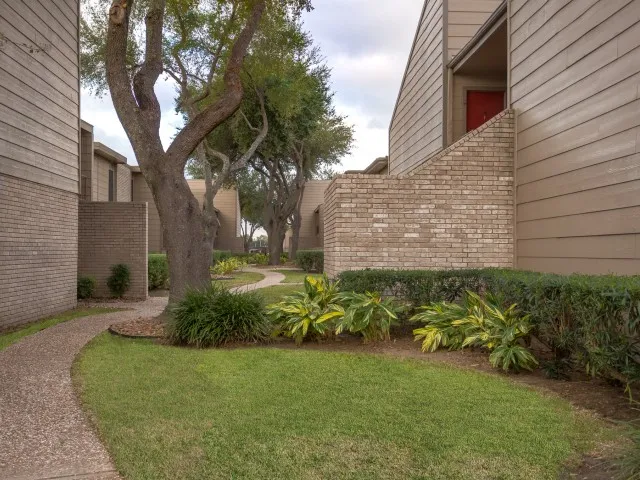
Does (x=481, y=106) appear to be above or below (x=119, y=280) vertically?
above

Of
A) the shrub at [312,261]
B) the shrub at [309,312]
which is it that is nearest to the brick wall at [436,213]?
A: the shrub at [309,312]

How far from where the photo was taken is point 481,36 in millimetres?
10680

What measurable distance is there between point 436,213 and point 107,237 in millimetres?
9883

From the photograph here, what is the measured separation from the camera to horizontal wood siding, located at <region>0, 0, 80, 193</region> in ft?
34.2

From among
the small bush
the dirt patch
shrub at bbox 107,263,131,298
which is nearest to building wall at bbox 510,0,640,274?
the dirt patch

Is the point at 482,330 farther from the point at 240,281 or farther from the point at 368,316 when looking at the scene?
the point at 240,281

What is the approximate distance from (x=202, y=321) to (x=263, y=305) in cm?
98

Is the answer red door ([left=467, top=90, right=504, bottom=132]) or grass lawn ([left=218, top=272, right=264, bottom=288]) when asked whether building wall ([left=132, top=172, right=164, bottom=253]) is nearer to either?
grass lawn ([left=218, top=272, right=264, bottom=288])

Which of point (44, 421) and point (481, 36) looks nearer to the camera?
point (44, 421)

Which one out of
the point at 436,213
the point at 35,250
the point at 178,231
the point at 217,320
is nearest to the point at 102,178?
the point at 35,250

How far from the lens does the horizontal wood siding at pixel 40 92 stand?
411 inches

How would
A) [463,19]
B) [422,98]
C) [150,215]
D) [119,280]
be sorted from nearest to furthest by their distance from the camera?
1. [463,19]
2. [422,98]
3. [119,280]
4. [150,215]

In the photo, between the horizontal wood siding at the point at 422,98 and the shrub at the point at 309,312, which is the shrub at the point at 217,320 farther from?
the horizontal wood siding at the point at 422,98

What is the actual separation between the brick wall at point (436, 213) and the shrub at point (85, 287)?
8644mm
